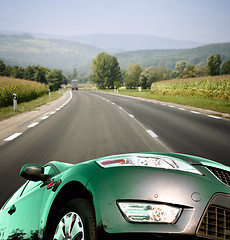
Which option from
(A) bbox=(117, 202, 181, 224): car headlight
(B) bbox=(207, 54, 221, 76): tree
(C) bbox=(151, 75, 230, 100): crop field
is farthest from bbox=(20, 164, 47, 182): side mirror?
(B) bbox=(207, 54, 221, 76): tree

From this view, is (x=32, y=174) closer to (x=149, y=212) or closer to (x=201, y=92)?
(x=149, y=212)

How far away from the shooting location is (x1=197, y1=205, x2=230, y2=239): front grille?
1.40 meters

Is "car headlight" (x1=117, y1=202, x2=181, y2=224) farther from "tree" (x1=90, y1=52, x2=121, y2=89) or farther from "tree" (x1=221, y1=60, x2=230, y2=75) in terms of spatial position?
"tree" (x1=221, y1=60, x2=230, y2=75)

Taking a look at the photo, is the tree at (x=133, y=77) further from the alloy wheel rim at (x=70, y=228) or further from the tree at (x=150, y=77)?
the alloy wheel rim at (x=70, y=228)

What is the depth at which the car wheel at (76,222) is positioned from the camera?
157 centimetres

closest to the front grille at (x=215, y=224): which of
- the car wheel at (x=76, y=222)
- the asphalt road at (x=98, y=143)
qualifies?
the car wheel at (x=76, y=222)

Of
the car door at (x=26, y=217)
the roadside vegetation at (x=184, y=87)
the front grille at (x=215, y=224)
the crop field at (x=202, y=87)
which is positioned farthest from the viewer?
the crop field at (x=202, y=87)

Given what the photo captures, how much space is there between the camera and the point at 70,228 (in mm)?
1688

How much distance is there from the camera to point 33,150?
6.20 meters

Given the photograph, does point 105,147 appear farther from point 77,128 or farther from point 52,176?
point 52,176

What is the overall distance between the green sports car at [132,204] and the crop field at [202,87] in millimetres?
23017

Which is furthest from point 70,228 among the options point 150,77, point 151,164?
point 150,77

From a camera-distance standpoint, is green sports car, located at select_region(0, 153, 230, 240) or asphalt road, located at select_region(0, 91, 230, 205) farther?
asphalt road, located at select_region(0, 91, 230, 205)

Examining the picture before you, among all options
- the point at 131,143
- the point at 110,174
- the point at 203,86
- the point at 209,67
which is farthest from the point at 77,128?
the point at 209,67
